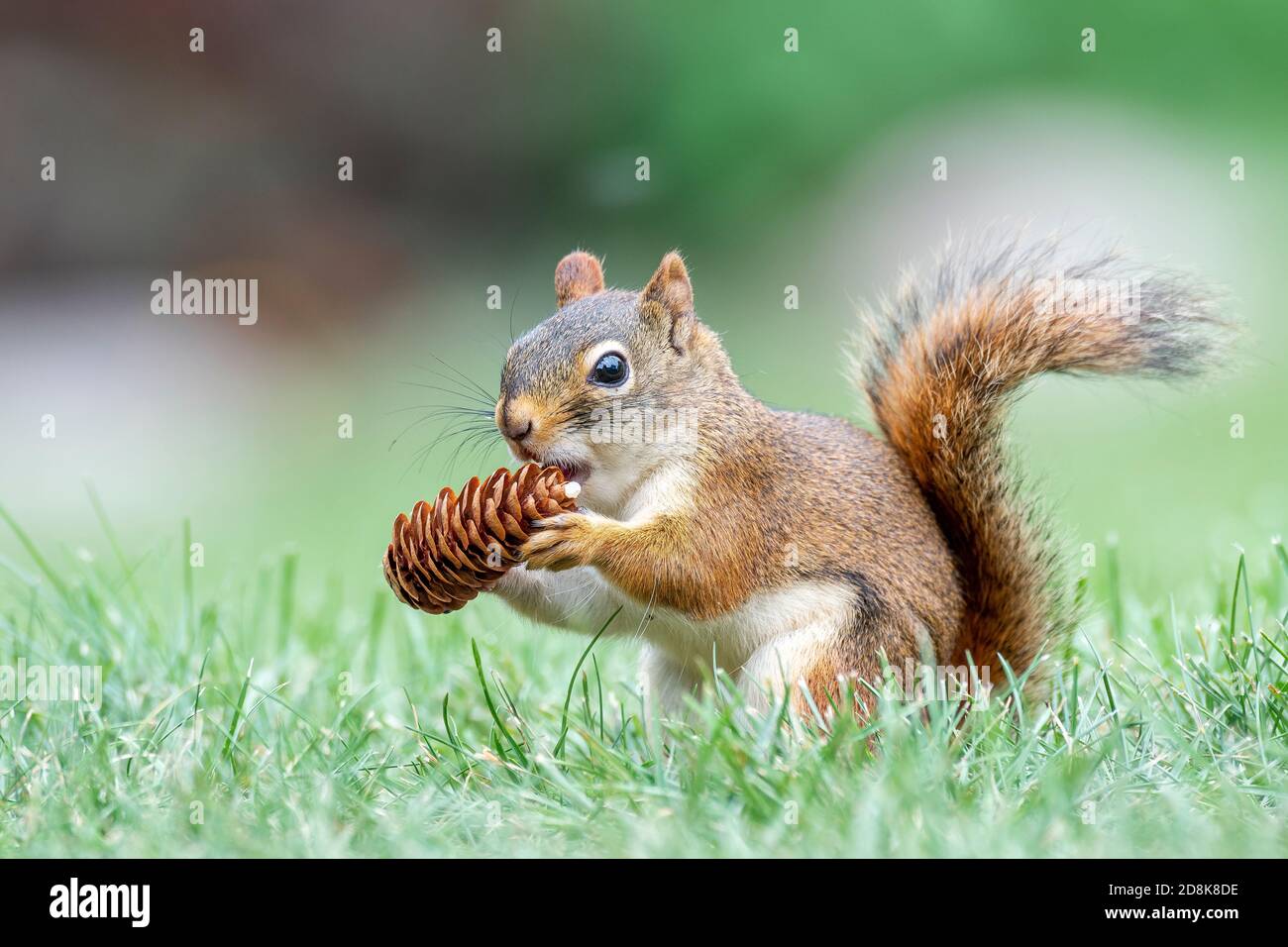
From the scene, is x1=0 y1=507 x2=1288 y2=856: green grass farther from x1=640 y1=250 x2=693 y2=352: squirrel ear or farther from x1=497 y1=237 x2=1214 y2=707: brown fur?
x1=640 y1=250 x2=693 y2=352: squirrel ear

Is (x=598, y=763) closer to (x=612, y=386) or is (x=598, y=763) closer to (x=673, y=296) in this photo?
(x=612, y=386)

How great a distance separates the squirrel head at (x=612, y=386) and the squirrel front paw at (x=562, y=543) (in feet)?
0.47

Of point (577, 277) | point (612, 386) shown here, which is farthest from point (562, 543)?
point (577, 277)

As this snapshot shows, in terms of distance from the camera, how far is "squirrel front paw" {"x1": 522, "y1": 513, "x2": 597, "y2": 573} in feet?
5.94

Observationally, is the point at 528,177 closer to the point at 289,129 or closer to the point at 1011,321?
the point at 289,129

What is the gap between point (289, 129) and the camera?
7266mm

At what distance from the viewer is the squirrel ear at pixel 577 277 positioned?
7.68 feet

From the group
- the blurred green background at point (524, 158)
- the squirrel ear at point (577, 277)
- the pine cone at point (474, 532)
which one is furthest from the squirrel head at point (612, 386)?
the blurred green background at point (524, 158)

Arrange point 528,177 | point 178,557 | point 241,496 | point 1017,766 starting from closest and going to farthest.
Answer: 1. point 1017,766
2. point 178,557
3. point 241,496
4. point 528,177

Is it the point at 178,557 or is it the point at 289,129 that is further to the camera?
the point at 289,129

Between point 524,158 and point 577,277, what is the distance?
475 centimetres

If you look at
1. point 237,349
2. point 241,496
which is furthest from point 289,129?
point 241,496
